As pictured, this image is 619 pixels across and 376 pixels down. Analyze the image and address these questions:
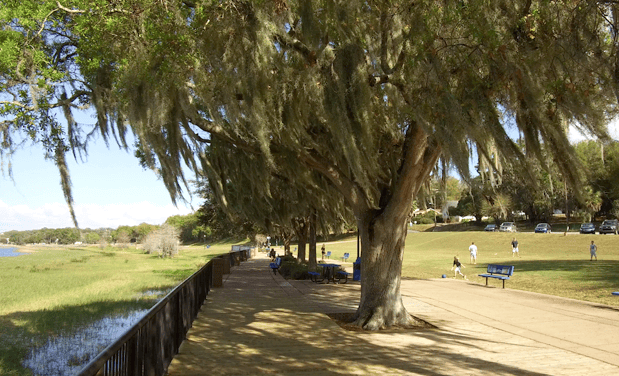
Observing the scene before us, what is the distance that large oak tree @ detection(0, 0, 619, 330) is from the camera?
597cm

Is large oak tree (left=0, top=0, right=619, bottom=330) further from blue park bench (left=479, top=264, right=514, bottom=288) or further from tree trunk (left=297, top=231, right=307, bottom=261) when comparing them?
tree trunk (left=297, top=231, right=307, bottom=261)

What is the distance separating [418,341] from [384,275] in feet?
5.35

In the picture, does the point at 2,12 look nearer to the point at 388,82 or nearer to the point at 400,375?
the point at 388,82

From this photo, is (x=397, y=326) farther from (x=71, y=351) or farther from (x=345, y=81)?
(x=71, y=351)

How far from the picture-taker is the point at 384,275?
30.1 ft

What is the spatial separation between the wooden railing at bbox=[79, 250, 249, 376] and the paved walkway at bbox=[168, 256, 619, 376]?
1.06 ft

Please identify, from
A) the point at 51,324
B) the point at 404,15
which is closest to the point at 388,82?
the point at 404,15

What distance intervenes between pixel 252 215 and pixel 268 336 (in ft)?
22.8

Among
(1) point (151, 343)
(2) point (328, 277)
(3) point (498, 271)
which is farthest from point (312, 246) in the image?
(1) point (151, 343)

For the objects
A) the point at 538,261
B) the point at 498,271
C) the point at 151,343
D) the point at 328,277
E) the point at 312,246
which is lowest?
the point at 538,261

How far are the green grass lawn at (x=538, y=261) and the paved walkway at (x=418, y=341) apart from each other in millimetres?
3775

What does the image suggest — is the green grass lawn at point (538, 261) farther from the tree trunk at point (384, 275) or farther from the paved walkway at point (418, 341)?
the tree trunk at point (384, 275)

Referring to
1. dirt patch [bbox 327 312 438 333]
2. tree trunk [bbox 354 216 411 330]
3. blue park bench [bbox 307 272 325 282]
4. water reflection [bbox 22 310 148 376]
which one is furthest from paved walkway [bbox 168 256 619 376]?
blue park bench [bbox 307 272 325 282]

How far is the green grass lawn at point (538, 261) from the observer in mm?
16359
